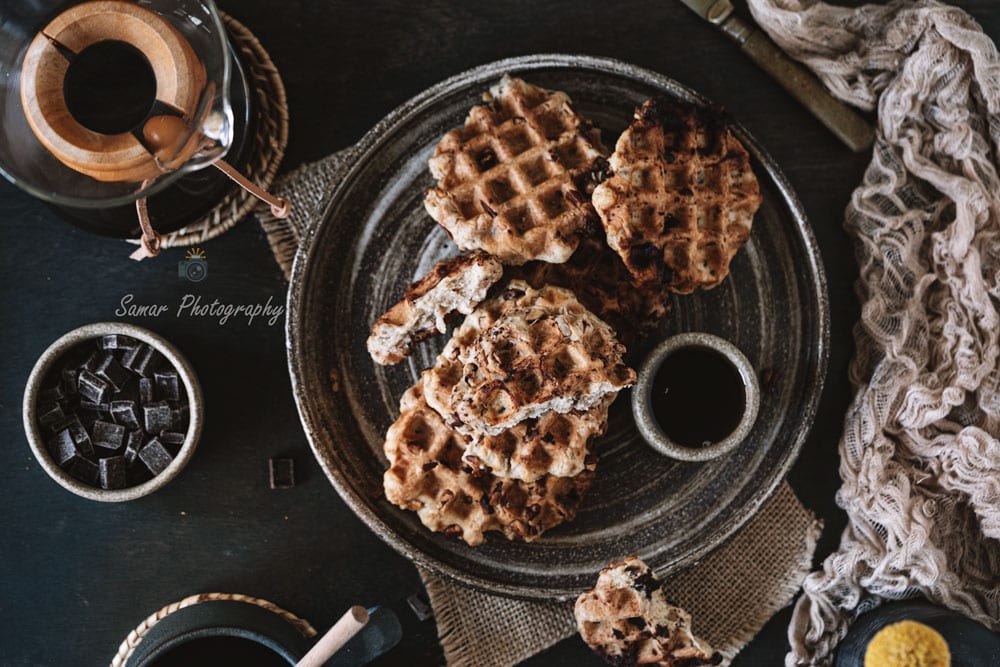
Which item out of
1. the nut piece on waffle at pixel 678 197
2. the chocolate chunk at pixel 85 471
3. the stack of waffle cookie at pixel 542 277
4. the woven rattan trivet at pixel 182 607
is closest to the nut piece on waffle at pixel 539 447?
the stack of waffle cookie at pixel 542 277

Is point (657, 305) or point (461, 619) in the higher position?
point (657, 305)

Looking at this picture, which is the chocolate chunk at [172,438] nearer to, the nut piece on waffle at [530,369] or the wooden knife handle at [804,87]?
the nut piece on waffle at [530,369]

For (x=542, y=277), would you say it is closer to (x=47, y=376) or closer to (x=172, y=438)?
(x=172, y=438)

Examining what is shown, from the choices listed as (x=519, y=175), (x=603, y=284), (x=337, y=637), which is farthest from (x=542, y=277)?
(x=337, y=637)

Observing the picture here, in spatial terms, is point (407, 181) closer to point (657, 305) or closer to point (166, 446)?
point (657, 305)

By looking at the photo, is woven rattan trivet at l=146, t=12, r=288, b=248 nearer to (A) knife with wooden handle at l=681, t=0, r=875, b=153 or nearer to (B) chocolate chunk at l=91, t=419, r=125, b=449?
(B) chocolate chunk at l=91, t=419, r=125, b=449

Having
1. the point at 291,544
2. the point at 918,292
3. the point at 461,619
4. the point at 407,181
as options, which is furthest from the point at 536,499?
the point at 918,292
